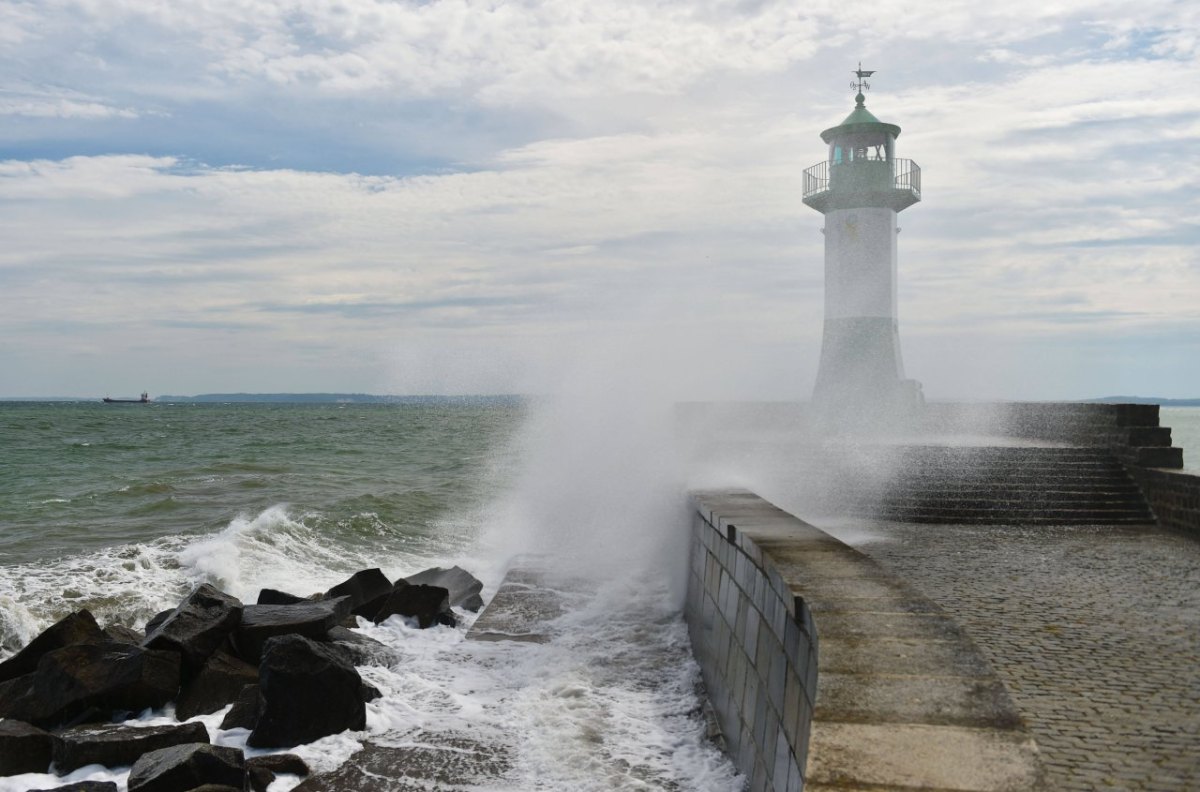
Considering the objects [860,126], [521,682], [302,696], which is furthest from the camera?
[860,126]

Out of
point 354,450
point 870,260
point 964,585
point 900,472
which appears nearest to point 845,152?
point 870,260

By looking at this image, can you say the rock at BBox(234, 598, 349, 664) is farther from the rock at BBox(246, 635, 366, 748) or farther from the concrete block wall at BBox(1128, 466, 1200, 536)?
the concrete block wall at BBox(1128, 466, 1200, 536)

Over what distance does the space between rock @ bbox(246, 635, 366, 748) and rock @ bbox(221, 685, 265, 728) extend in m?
Answer: 0.13

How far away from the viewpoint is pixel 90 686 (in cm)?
599

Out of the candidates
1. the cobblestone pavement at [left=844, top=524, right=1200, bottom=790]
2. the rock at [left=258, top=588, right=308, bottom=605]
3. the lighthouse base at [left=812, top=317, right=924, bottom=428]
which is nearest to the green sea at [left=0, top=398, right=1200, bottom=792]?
the rock at [left=258, top=588, right=308, bottom=605]

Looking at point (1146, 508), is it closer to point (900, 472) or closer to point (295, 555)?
point (900, 472)

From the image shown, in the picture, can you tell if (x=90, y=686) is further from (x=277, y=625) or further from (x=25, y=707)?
(x=277, y=625)

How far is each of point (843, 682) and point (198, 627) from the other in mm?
4931

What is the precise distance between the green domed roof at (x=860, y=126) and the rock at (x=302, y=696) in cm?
1748

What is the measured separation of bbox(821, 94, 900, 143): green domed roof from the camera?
2019 cm

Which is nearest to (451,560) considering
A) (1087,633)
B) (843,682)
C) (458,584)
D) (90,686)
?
(458,584)

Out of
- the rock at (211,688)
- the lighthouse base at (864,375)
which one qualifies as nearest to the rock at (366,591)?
the rock at (211,688)

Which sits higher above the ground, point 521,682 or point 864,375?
point 864,375

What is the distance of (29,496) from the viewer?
19.0m
